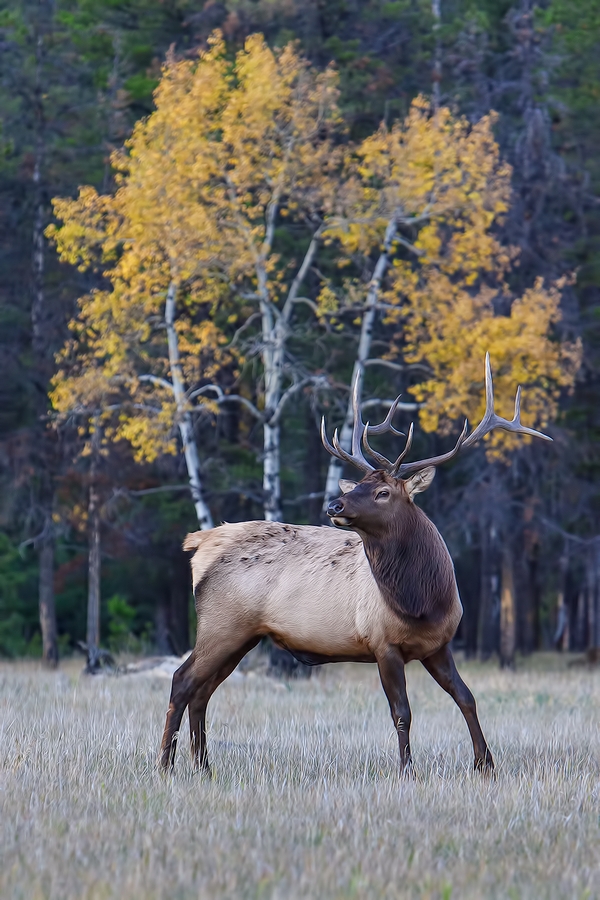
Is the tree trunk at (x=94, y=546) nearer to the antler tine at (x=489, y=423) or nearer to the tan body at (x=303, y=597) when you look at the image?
the tan body at (x=303, y=597)

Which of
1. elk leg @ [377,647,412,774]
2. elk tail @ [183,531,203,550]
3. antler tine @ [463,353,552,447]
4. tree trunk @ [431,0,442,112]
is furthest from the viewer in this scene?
tree trunk @ [431,0,442,112]

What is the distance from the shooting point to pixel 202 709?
320 inches

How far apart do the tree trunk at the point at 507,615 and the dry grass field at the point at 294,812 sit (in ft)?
40.4

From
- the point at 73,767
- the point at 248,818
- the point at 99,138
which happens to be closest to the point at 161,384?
the point at 99,138

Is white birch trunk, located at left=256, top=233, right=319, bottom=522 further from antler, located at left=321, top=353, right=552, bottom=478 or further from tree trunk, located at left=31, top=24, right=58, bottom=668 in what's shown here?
antler, located at left=321, top=353, right=552, bottom=478

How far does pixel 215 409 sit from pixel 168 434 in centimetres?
78

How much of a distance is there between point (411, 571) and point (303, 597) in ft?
2.57

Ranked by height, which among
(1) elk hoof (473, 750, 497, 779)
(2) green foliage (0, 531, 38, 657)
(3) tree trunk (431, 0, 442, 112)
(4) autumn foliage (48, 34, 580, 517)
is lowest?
(2) green foliage (0, 531, 38, 657)

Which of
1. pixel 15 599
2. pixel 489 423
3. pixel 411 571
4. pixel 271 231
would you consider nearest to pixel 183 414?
pixel 271 231

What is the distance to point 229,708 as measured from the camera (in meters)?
11.3

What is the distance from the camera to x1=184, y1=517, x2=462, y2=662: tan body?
769 cm

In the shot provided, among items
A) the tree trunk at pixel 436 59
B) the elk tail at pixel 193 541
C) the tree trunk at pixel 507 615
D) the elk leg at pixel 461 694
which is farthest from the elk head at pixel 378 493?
the tree trunk at pixel 507 615

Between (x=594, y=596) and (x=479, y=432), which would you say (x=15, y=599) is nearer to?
(x=594, y=596)

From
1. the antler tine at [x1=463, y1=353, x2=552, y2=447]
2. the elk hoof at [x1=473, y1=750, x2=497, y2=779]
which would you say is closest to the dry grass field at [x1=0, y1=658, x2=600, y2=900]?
the elk hoof at [x1=473, y1=750, x2=497, y2=779]
